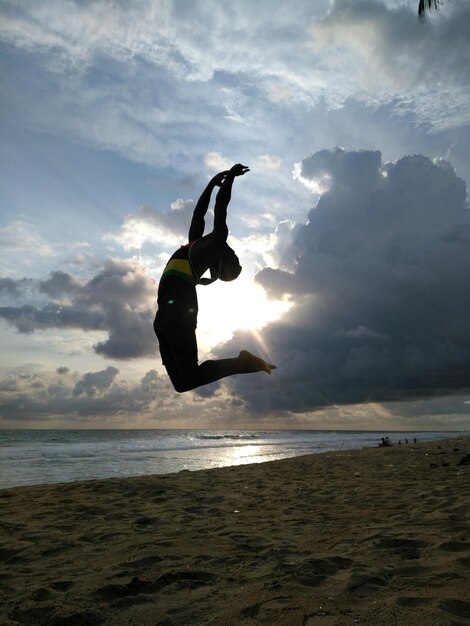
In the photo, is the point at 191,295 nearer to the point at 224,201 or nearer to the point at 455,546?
the point at 224,201

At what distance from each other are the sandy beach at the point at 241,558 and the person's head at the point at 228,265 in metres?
2.45

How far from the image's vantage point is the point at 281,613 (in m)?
3.02

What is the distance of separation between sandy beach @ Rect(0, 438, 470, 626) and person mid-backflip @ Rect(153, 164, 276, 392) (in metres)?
1.65

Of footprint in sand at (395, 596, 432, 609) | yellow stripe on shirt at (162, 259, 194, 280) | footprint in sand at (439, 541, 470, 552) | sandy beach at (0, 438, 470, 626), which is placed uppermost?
yellow stripe on shirt at (162, 259, 194, 280)

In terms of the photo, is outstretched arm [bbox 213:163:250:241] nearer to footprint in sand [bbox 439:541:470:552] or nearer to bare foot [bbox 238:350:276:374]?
bare foot [bbox 238:350:276:374]

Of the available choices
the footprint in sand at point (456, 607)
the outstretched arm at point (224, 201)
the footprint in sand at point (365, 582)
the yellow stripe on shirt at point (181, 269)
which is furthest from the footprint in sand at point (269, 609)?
the outstretched arm at point (224, 201)

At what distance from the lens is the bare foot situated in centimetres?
393

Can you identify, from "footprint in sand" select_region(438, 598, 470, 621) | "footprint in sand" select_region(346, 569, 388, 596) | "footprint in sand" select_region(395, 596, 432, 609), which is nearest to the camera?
"footprint in sand" select_region(438, 598, 470, 621)

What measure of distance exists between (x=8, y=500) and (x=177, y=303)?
746 cm

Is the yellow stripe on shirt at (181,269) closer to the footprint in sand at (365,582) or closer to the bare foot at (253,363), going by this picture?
the bare foot at (253,363)

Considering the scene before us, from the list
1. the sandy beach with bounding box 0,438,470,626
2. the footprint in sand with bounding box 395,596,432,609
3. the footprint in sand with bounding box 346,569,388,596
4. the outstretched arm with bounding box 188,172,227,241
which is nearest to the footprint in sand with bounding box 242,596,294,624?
the sandy beach with bounding box 0,438,470,626

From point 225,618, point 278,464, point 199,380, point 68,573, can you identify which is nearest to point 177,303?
point 199,380

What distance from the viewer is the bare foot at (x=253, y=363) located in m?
3.93

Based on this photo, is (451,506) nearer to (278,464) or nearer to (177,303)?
(177,303)
